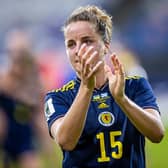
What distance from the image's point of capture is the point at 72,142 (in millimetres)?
2656

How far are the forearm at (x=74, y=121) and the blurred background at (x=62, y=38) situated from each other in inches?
126

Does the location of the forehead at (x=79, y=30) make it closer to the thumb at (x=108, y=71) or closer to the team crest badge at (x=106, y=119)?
the thumb at (x=108, y=71)

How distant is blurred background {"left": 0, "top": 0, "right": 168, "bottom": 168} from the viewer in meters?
5.93

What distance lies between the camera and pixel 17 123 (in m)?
5.52

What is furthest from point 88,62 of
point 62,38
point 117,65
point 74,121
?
point 62,38

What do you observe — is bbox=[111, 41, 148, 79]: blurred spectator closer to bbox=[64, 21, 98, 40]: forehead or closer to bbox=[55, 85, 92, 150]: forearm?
bbox=[64, 21, 98, 40]: forehead

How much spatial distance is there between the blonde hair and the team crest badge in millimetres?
288

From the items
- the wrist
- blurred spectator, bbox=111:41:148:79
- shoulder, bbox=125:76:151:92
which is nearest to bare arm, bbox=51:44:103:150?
the wrist

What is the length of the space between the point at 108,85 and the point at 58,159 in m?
3.05

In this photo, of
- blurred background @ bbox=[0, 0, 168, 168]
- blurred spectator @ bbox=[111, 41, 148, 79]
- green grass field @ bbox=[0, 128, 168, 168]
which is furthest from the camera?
blurred background @ bbox=[0, 0, 168, 168]

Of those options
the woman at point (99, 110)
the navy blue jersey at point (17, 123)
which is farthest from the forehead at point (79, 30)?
the navy blue jersey at point (17, 123)

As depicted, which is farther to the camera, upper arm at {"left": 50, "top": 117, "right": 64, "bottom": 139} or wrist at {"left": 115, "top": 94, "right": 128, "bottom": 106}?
upper arm at {"left": 50, "top": 117, "right": 64, "bottom": 139}

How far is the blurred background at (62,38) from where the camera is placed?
19.5 ft

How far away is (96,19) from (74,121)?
0.43 m
